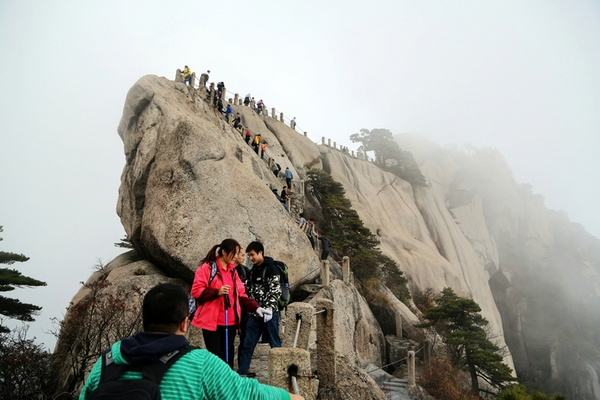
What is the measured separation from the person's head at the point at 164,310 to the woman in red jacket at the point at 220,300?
6.87 feet

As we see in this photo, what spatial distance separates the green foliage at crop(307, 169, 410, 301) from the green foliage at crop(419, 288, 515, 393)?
407cm

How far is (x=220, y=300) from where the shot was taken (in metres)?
4.27

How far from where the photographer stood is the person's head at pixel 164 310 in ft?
6.21

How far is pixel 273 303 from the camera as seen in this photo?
4.80 m

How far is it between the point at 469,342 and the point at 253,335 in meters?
16.3

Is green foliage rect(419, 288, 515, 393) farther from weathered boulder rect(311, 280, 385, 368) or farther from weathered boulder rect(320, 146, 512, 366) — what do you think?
weathered boulder rect(320, 146, 512, 366)

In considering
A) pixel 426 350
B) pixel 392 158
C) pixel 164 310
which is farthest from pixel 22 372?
pixel 392 158

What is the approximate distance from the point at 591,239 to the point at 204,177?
2442 inches

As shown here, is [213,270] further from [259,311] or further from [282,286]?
[282,286]

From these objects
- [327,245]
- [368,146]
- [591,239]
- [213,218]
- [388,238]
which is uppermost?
[368,146]

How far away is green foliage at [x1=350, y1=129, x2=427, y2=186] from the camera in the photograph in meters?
42.0

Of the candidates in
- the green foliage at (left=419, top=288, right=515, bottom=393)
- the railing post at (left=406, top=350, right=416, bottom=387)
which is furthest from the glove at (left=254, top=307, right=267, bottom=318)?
the green foliage at (left=419, top=288, right=515, bottom=393)

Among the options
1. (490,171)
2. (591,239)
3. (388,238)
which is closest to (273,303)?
(388,238)

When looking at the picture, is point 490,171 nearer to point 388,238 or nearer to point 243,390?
point 388,238
